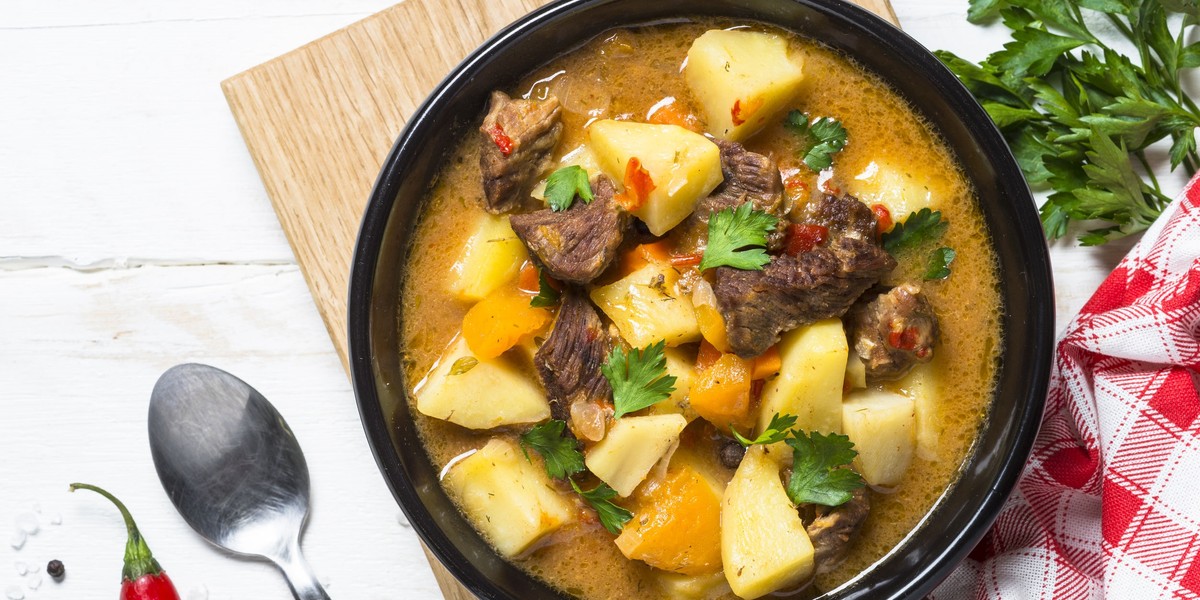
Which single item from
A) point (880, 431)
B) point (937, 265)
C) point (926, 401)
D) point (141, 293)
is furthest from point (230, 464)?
point (937, 265)

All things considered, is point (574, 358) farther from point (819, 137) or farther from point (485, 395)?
point (819, 137)

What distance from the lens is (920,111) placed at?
3123mm

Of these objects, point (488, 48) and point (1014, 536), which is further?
point (1014, 536)

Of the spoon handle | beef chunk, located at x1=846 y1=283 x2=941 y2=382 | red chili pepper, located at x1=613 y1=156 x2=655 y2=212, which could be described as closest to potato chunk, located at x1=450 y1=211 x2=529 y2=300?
red chili pepper, located at x1=613 y1=156 x2=655 y2=212

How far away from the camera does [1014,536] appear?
3.37m

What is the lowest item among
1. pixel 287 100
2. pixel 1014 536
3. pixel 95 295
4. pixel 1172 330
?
pixel 1014 536

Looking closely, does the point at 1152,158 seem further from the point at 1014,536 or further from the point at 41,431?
the point at 41,431

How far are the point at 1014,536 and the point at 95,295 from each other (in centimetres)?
365

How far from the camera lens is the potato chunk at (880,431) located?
2896 millimetres

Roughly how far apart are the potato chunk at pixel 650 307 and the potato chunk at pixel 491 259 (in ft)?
0.98

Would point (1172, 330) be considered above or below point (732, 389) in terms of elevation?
below

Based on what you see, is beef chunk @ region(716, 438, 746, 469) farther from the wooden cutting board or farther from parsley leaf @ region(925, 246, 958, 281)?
the wooden cutting board

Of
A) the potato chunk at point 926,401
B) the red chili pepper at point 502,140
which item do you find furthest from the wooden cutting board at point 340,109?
the potato chunk at point 926,401

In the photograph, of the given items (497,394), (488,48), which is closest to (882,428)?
(497,394)
